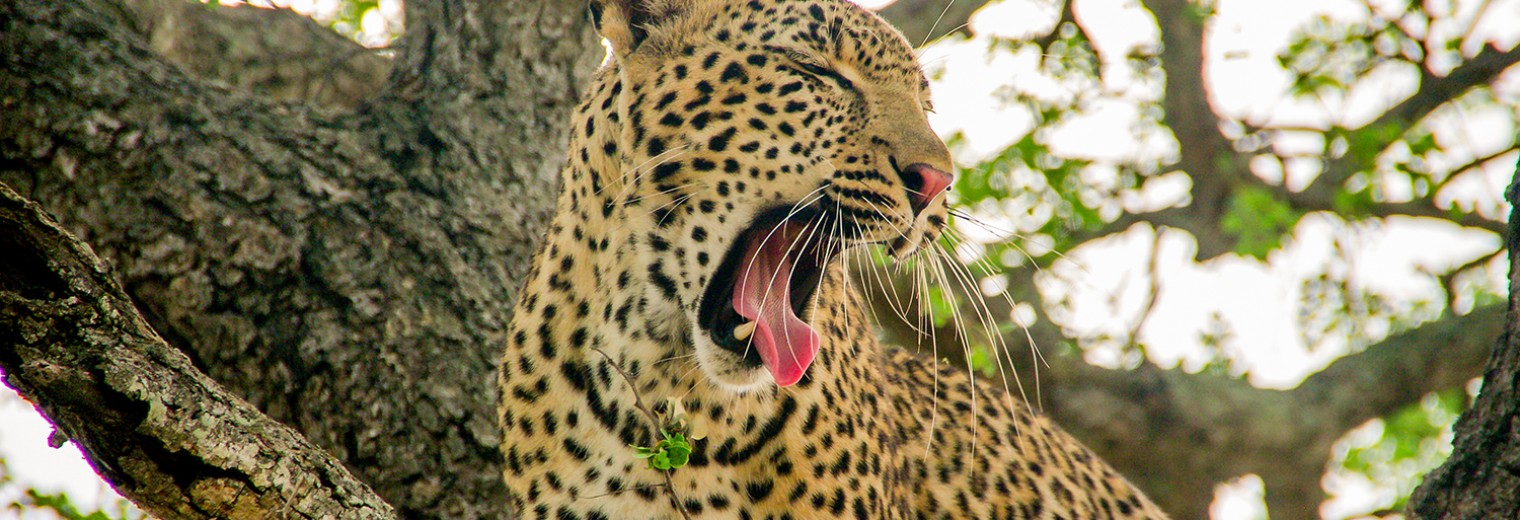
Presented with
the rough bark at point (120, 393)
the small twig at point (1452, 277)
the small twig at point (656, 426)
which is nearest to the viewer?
the rough bark at point (120, 393)

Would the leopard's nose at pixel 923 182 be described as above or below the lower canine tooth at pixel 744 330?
above

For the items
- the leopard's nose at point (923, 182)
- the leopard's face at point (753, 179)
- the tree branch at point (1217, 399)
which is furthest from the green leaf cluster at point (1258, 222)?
the leopard's nose at point (923, 182)

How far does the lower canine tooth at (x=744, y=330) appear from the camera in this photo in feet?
11.6

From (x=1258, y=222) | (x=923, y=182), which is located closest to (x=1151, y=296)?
(x=1258, y=222)

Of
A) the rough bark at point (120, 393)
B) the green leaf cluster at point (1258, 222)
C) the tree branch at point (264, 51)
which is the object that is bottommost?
the rough bark at point (120, 393)

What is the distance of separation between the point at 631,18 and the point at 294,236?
149 cm

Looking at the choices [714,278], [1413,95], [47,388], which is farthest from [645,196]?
[1413,95]

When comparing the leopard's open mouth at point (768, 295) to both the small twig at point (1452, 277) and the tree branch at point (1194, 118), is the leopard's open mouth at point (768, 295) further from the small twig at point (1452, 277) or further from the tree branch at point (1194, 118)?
the small twig at point (1452, 277)

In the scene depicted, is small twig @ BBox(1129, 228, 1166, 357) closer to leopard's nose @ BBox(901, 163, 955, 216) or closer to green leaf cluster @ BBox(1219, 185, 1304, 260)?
green leaf cluster @ BBox(1219, 185, 1304, 260)

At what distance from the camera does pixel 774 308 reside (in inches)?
147

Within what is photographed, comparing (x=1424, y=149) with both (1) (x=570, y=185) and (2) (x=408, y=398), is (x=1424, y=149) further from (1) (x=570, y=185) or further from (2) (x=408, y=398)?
(2) (x=408, y=398)

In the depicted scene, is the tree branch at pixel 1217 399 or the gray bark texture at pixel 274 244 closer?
the gray bark texture at pixel 274 244

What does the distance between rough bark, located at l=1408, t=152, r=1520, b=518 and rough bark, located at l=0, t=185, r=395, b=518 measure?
2.79 meters

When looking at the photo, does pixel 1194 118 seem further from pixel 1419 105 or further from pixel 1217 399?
pixel 1217 399
